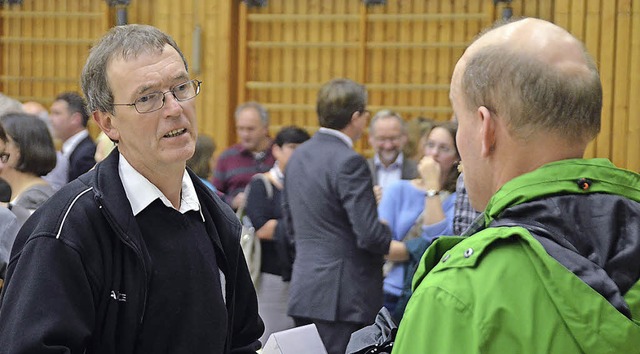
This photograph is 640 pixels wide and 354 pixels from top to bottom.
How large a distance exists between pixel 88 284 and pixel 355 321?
9.13ft

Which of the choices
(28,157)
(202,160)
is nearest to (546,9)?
(202,160)

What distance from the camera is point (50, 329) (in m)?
1.80

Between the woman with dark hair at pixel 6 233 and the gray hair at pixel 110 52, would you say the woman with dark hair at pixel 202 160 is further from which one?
the gray hair at pixel 110 52

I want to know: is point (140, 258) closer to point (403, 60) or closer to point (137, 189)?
point (137, 189)

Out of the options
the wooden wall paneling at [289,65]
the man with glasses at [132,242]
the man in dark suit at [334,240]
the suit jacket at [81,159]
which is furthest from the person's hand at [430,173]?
the wooden wall paneling at [289,65]

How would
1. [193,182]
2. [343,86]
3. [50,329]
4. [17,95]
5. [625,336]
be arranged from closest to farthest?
[625,336], [50,329], [193,182], [343,86], [17,95]

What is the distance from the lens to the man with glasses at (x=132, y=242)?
186 cm

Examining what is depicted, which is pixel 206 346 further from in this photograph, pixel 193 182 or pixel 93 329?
pixel 193 182

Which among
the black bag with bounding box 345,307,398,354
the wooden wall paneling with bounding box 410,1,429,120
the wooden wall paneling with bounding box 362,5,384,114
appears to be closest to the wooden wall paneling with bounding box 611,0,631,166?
the wooden wall paneling with bounding box 410,1,429,120

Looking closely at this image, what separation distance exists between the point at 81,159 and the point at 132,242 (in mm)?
5140

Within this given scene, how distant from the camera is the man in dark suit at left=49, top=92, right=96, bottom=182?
6949 mm

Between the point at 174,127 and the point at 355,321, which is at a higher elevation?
the point at 174,127

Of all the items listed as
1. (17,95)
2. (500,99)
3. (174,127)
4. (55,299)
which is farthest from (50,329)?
(17,95)

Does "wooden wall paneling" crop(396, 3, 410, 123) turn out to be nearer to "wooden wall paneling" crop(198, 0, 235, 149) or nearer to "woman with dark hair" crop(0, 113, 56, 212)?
"wooden wall paneling" crop(198, 0, 235, 149)
